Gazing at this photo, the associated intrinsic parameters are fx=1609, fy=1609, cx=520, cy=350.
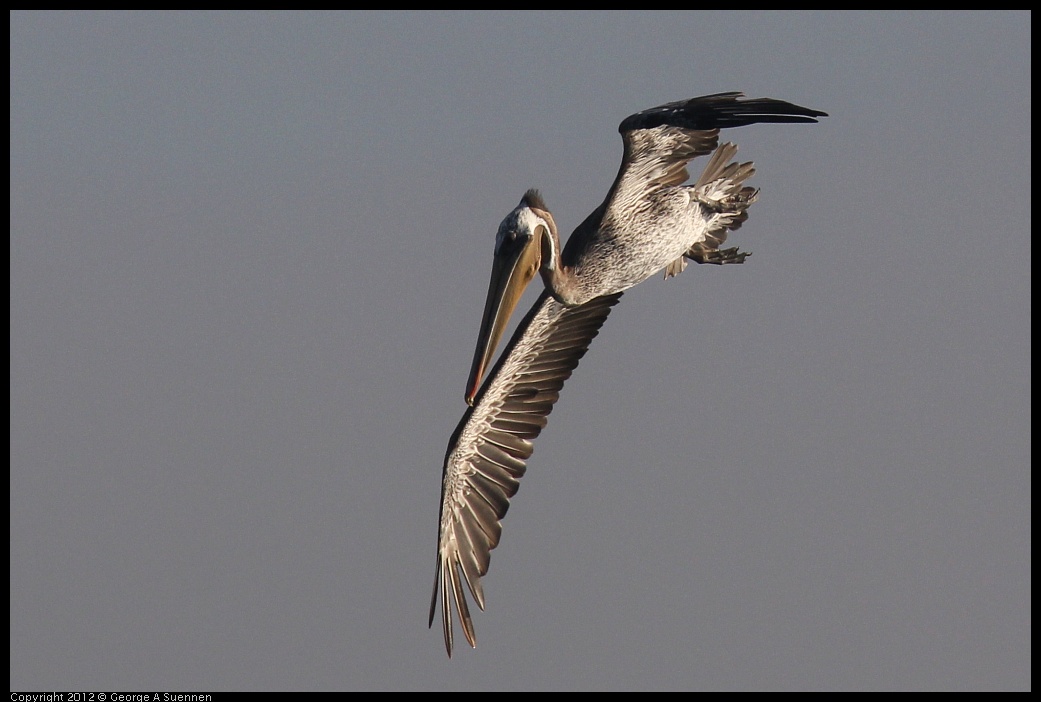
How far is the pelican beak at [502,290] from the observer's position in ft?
48.4

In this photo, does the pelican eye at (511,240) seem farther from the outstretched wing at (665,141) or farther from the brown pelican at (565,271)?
the outstretched wing at (665,141)

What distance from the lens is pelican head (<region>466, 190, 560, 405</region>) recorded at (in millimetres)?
14750

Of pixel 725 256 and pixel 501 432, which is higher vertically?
pixel 725 256

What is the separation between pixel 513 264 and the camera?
14789 millimetres

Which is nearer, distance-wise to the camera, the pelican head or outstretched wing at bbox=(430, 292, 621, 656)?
the pelican head

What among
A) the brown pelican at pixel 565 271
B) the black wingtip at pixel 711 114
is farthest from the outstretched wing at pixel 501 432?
the black wingtip at pixel 711 114

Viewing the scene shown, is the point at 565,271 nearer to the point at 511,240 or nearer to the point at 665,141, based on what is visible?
the point at 511,240

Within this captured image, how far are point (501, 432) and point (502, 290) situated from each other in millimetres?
2754

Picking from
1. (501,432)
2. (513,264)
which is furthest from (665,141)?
(501,432)

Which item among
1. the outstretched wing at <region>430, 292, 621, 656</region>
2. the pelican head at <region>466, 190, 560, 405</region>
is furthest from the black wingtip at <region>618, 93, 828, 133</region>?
the outstretched wing at <region>430, 292, 621, 656</region>

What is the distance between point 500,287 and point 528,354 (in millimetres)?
2493

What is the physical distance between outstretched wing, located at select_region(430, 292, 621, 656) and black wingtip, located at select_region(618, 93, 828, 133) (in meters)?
2.61

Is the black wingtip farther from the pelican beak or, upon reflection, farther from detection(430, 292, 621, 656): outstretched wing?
detection(430, 292, 621, 656): outstretched wing

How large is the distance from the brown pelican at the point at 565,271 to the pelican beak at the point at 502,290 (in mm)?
12
